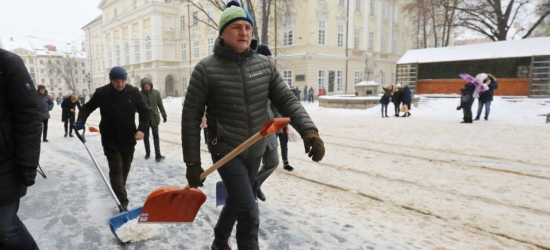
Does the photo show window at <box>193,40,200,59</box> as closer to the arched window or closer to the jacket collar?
the arched window

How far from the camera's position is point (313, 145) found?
216 centimetres

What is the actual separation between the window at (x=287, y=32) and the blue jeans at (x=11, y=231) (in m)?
31.1

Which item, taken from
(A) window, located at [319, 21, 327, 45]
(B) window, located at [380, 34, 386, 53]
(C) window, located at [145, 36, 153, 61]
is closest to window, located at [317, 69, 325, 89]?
(A) window, located at [319, 21, 327, 45]

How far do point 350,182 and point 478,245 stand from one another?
2085 mm

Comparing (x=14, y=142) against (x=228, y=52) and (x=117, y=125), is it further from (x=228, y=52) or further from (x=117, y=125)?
(x=117, y=125)

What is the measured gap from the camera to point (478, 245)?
3.02 m

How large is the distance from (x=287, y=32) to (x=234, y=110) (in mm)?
30942

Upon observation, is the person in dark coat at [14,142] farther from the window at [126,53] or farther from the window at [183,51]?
the window at [126,53]

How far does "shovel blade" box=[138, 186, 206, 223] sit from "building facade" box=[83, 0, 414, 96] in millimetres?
21048

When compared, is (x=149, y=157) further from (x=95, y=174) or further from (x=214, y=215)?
(x=214, y=215)

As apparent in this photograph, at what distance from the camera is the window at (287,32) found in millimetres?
31453

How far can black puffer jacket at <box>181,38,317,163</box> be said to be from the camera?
7.43ft

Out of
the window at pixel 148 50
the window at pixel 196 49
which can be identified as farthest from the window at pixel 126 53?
the window at pixel 196 49

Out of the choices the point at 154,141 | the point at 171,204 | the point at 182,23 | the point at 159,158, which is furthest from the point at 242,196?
the point at 182,23
